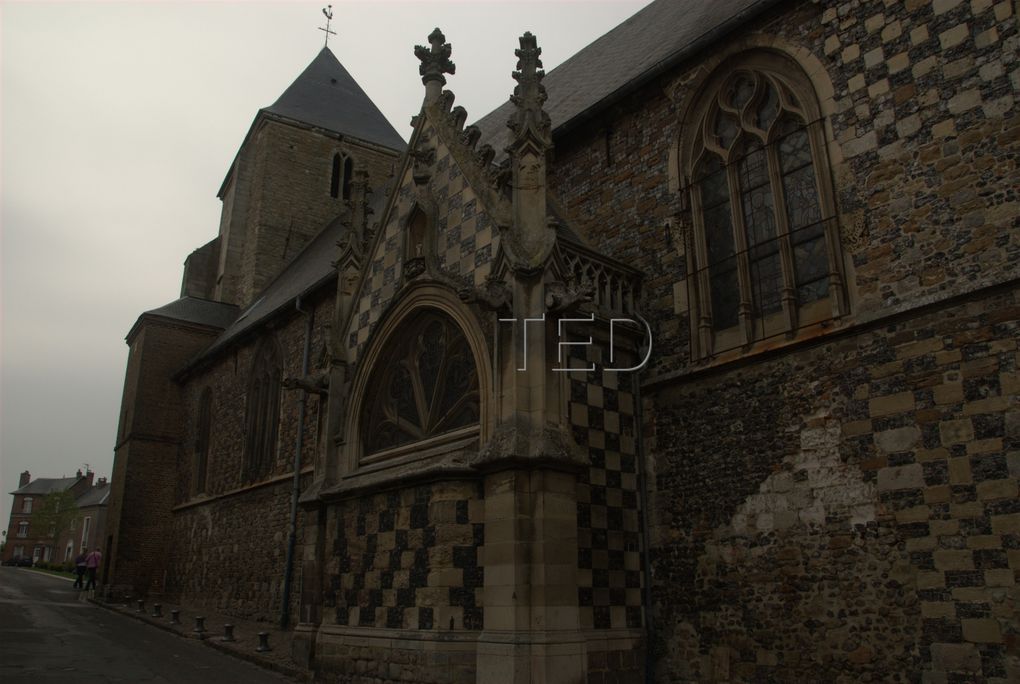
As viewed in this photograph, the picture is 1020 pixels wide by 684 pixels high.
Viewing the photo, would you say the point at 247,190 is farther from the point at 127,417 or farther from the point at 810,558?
the point at 810,558

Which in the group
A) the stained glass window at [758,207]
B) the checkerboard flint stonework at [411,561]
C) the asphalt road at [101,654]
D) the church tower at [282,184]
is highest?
the church tower at [282,184]

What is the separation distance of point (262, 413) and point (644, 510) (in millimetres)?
12913

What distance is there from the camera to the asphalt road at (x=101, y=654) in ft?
31.7

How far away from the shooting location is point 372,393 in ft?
35.2

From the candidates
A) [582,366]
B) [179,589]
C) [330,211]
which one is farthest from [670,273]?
[330,211]

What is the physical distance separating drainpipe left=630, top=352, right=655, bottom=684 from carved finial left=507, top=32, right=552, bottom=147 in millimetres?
2783

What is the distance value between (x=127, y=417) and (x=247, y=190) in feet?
28.7

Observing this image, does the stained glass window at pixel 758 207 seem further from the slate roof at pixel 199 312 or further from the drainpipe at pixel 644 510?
the slate roof at pixel 199 312

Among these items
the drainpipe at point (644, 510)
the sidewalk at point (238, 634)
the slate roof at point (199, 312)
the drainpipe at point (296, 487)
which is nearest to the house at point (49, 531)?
the slate roof at point (199, 312)

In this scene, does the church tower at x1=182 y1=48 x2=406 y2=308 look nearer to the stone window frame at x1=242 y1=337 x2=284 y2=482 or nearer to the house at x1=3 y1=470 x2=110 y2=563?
the stone window frame at x1=242 y1=337 x2=284 y2=482

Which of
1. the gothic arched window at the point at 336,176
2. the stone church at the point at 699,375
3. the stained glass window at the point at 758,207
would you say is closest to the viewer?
the stone church at the point at 699,375

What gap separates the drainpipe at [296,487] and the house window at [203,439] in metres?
6.85

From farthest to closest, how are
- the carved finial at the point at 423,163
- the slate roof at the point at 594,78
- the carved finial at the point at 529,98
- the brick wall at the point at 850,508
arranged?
the carved finial at the point at 423,163, the slate roof at the point at 594,78, the carved finial at the point at 529,98, the brick wall at the point at 850,508

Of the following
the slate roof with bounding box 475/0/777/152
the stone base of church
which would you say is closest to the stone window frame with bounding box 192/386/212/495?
the slate roof with bounding box 475/0/777/152
